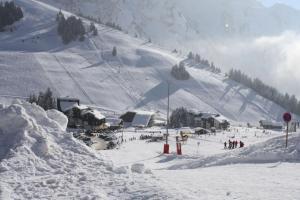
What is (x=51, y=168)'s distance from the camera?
1961cm

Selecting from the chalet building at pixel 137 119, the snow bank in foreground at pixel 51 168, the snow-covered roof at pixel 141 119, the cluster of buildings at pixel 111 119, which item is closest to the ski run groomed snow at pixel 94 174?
the snow bank in foreground at pixel 51 168

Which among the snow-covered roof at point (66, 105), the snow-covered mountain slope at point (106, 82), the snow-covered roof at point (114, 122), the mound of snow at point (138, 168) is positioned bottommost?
the snow-covered roof at point (114, 122)

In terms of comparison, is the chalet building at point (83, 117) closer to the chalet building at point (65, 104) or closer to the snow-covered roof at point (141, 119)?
the chalet building at point (65, 104)

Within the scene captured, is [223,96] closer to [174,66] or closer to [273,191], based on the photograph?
[174,66]

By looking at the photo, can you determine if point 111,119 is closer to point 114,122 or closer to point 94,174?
point 114,122

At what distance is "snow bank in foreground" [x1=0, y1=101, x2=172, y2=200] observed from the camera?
657 inches

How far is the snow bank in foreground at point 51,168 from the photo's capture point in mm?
16688

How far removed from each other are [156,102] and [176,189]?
14573 cm

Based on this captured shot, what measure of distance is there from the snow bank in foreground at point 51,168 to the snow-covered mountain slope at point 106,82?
121 m

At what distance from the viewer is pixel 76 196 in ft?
54.0

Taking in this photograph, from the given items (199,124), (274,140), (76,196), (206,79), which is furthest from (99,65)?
(76,196)

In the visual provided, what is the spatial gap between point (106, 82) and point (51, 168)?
147m

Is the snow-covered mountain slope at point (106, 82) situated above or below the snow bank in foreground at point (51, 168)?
above

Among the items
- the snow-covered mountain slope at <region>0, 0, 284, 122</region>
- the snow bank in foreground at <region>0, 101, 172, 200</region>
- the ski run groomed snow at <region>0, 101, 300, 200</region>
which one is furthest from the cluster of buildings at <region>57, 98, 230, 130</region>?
the snow bank in foreground at <region>0, 101, 172, 200</region>
